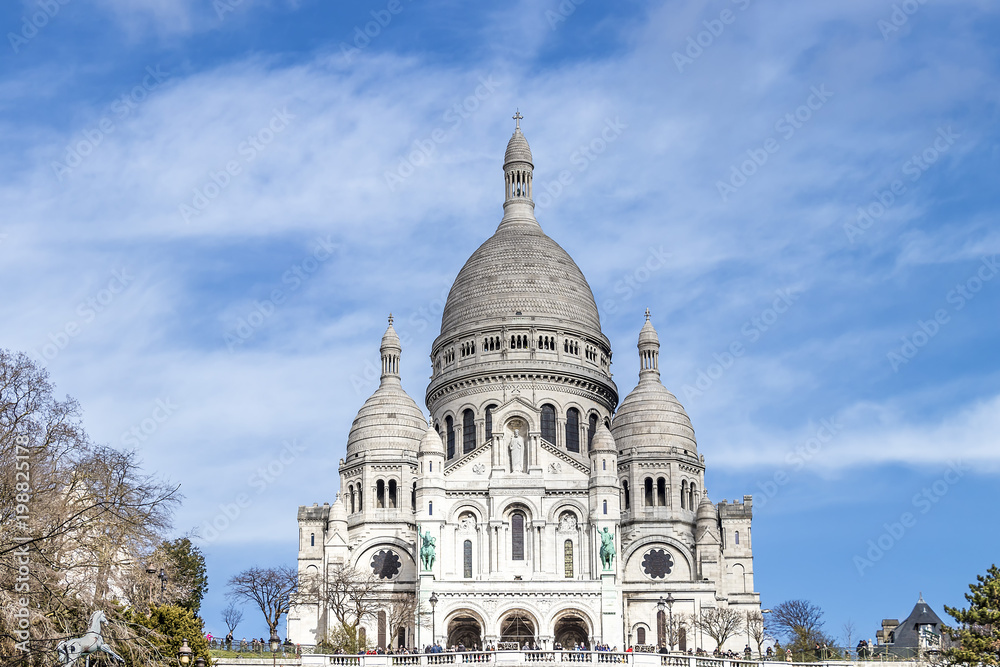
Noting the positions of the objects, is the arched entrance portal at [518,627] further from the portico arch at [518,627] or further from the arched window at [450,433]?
the arched window at [450,433]

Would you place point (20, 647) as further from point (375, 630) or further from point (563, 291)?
point (563, 291)

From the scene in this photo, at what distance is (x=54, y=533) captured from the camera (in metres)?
38.3

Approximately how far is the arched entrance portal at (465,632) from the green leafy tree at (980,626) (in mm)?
34942

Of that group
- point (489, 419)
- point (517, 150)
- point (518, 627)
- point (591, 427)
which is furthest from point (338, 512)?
point (517, 150)

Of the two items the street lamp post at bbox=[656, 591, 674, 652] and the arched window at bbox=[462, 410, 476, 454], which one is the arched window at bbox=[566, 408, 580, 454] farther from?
the street lamp post at bbox=[656, 591, 674, 652]

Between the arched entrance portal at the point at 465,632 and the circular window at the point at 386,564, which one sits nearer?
the arched entrance portal at the point at 465,632

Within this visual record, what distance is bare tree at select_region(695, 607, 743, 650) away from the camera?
8656cm

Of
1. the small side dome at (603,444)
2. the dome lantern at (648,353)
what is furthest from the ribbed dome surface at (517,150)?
the small side dome at (603,444)

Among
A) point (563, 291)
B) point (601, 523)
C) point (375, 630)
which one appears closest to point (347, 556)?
point (375, 630)

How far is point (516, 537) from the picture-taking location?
301 ft

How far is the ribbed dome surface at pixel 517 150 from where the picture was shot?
118875 millimetres

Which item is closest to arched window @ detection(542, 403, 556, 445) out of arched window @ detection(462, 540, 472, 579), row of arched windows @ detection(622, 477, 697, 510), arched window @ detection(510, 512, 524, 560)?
row of arched windows @ detection(622, 477, 697, 510)

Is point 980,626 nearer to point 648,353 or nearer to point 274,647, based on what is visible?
point 274,647

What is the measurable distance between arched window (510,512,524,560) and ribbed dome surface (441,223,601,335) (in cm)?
1943
